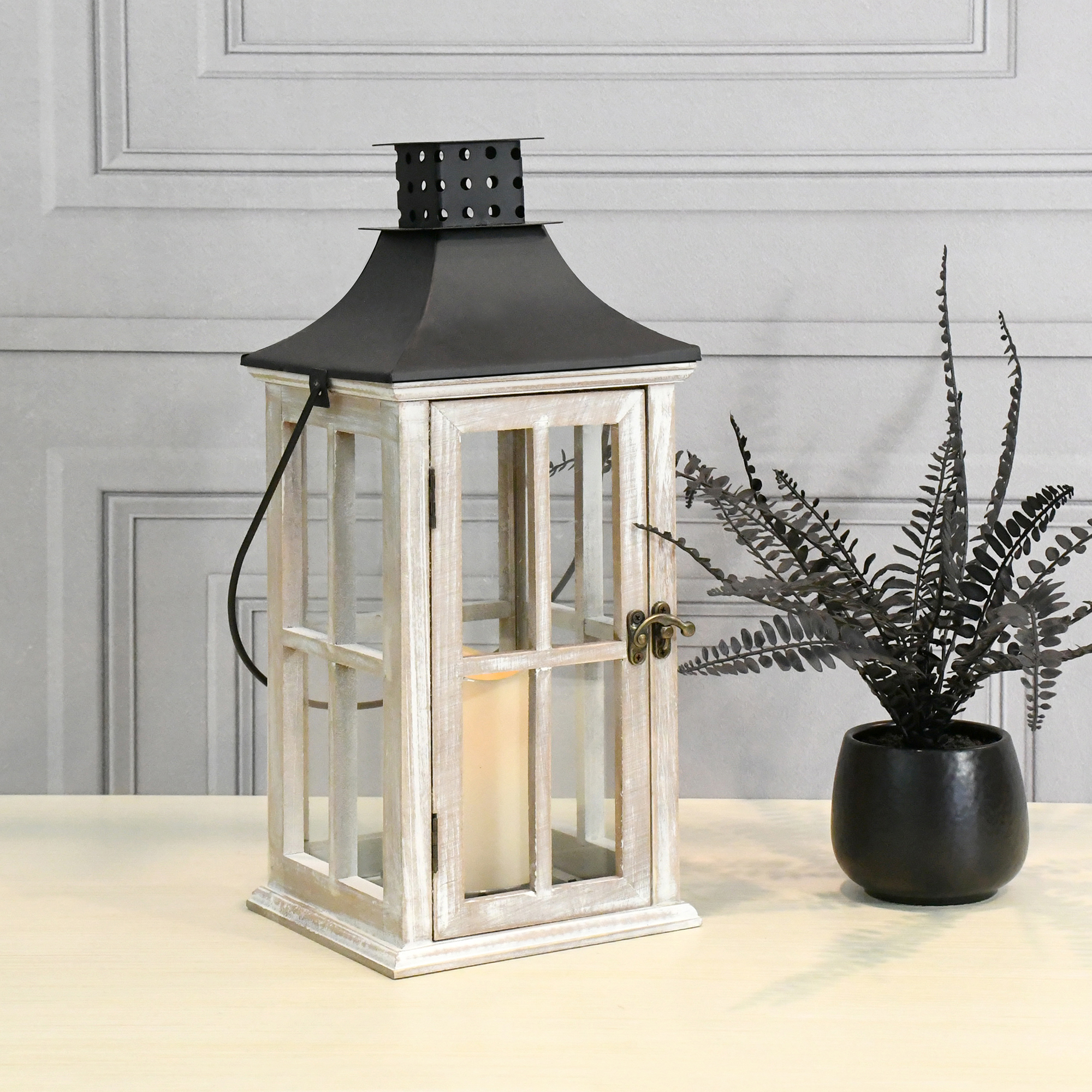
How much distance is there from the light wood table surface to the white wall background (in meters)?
0.39

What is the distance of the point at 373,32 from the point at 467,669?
736mm

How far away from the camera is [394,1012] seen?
0.92 metres

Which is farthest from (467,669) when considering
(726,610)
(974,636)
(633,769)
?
(726,610)

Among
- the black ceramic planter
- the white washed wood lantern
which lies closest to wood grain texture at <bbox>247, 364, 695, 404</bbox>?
the white washed wood lantern

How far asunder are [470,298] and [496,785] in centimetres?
32

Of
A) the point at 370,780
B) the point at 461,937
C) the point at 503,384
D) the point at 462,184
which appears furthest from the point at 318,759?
the point at 462,184

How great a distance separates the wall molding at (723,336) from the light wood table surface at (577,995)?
0.50 meters

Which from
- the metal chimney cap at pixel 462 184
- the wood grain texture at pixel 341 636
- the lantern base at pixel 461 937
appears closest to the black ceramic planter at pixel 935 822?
the lantern base at pixel 461 937

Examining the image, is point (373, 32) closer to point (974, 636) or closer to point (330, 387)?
point (330, 387)

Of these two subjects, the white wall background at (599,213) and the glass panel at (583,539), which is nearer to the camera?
the glass panel at (583,539)

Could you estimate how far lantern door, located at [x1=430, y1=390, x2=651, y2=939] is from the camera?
0.98 m

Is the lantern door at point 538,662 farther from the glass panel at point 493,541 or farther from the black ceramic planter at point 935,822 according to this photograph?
the black ceramic planter at point 935,822

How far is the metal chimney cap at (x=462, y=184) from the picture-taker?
3.31 ft

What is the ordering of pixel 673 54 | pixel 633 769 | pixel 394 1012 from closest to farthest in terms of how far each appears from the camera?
pixel 394 1012 → pixel 633 769 → pixel 673 54
